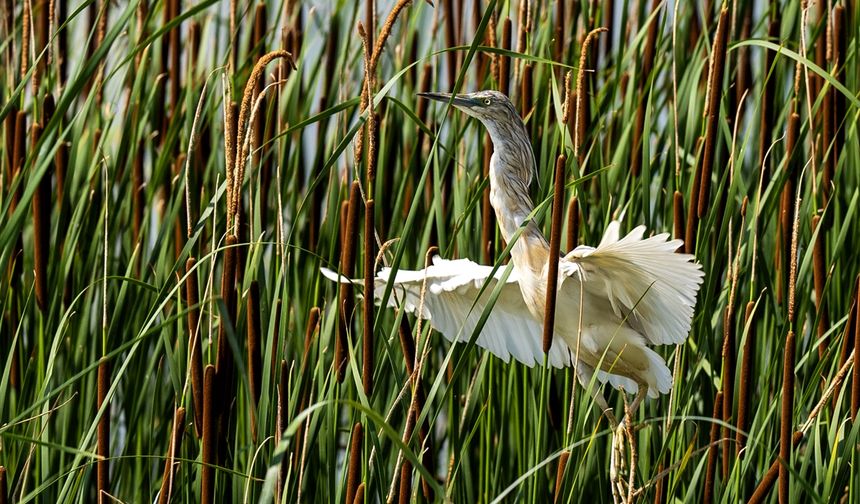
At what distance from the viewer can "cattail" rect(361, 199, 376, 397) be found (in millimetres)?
1454

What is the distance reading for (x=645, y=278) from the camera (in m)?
2.26

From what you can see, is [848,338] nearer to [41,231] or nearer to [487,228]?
[487,228]

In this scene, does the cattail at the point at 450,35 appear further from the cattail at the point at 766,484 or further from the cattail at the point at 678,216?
the cattail at the point at 766,484

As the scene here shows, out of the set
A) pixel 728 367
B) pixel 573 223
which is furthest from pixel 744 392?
pixel 573 223

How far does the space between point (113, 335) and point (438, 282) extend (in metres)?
0.74

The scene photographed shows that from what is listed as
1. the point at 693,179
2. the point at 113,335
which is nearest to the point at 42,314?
the point at 113,335

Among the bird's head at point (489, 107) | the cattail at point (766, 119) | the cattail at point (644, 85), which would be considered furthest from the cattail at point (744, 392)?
the bird's head at point (489, 107)

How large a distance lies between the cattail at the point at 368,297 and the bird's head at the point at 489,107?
868mm

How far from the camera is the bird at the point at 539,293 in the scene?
2.20 meters

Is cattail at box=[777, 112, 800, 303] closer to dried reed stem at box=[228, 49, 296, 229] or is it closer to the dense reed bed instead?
the dense reed bed

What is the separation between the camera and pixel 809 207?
2330 mm

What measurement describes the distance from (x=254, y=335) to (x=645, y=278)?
33.2 inches

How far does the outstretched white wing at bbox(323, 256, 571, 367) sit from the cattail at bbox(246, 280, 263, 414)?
12.5 inches

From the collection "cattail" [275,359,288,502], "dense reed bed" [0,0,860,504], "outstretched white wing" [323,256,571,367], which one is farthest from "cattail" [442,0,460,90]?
"cattail" [275,359,288,502]
